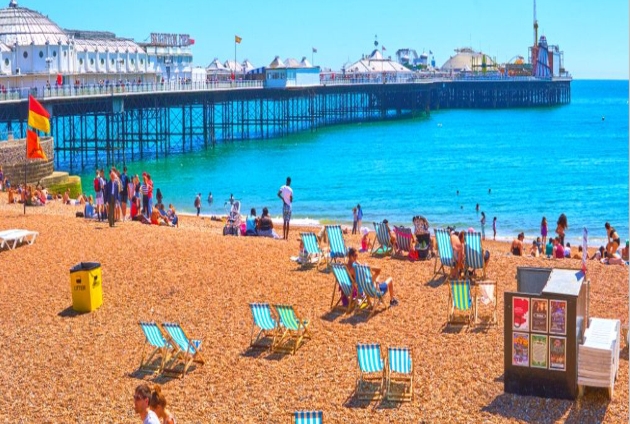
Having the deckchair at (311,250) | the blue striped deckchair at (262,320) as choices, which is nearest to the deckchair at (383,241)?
the deckchair at (311,250)

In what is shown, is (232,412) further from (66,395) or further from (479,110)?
(479,110)

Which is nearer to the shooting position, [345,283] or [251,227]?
→ [345,283]

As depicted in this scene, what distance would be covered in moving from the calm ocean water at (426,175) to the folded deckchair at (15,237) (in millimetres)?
15167

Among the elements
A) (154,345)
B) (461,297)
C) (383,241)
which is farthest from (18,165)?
(461,297)

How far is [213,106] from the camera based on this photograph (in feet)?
185

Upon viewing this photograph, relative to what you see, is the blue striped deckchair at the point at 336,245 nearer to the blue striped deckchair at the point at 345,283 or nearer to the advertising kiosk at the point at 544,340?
the blue striped deckchair at the point at 345,283

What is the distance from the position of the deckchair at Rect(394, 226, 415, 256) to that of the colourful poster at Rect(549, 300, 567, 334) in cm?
511

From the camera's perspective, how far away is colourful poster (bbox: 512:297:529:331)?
8680 mm

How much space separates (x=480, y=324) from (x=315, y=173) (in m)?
34.2

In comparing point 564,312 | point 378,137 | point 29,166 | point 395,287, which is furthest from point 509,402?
point 378,137

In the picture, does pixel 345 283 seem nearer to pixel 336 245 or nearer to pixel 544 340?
pixel 336 245

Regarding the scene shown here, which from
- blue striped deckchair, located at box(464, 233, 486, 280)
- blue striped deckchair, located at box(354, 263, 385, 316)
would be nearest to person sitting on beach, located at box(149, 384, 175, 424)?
blue striped deckchair, located at box(354, 263, 385, 316)

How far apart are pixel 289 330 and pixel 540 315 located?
2.79m

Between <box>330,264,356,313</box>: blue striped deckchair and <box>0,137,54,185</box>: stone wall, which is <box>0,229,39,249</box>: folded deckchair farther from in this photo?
<box>0,137,54,185</box>: stone wall
